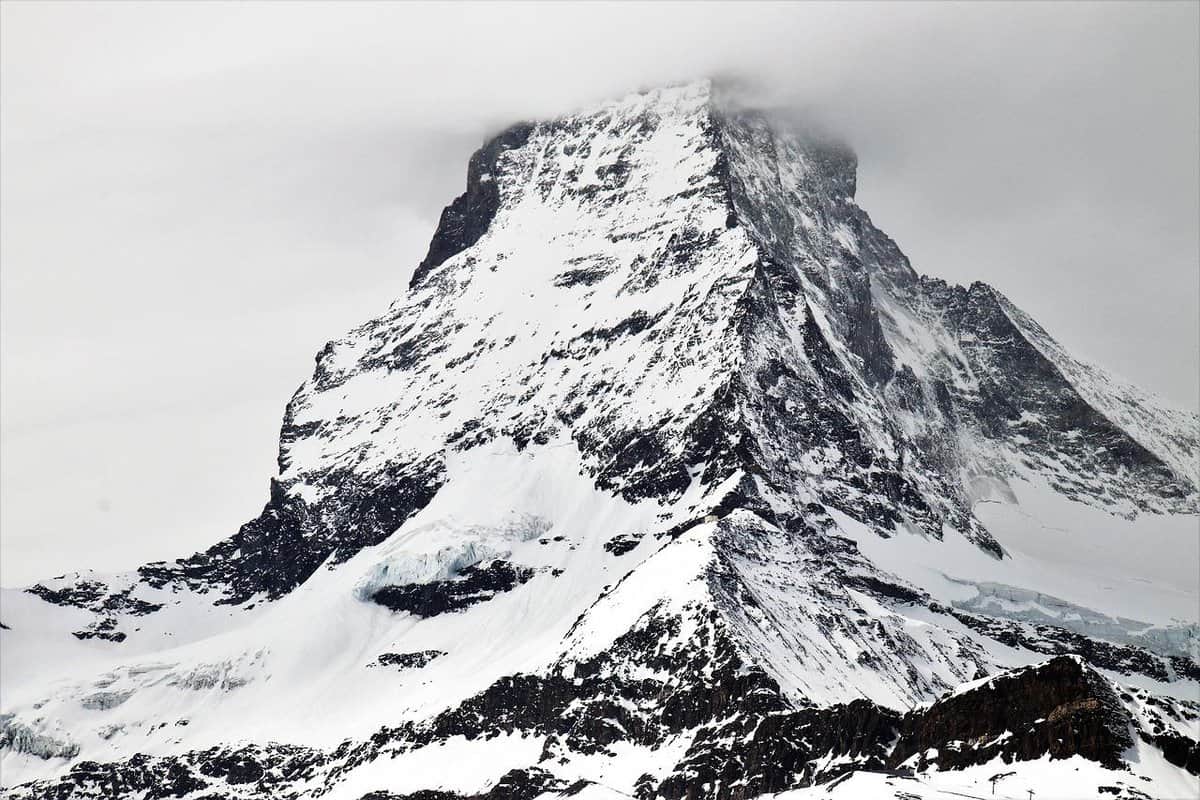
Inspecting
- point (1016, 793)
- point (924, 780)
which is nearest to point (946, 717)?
point (924, 780)

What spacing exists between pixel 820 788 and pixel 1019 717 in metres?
27.1

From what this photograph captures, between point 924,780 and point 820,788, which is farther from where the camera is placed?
point 820,788

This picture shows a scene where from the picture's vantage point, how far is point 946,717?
190 metres

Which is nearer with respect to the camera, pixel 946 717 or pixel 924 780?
pixel 924 780

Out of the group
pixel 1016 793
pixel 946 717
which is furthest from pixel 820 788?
pixel 1016 793

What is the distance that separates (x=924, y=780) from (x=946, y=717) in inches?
605

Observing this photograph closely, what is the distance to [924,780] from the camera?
176375mm

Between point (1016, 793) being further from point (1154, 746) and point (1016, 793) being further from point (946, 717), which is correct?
point (946, 717)

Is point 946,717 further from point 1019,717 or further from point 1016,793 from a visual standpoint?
point 1016,793

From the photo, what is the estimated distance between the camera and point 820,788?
194m

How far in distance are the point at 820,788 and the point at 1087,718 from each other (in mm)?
37092

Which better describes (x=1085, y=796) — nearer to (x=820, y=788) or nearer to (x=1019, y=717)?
(x=1019, y=717)

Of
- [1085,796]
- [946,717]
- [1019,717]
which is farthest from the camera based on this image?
[946,717]

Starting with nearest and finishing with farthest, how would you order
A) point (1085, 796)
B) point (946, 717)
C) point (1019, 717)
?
point (1085, 796), point (1019, 717), point (946, 717)
